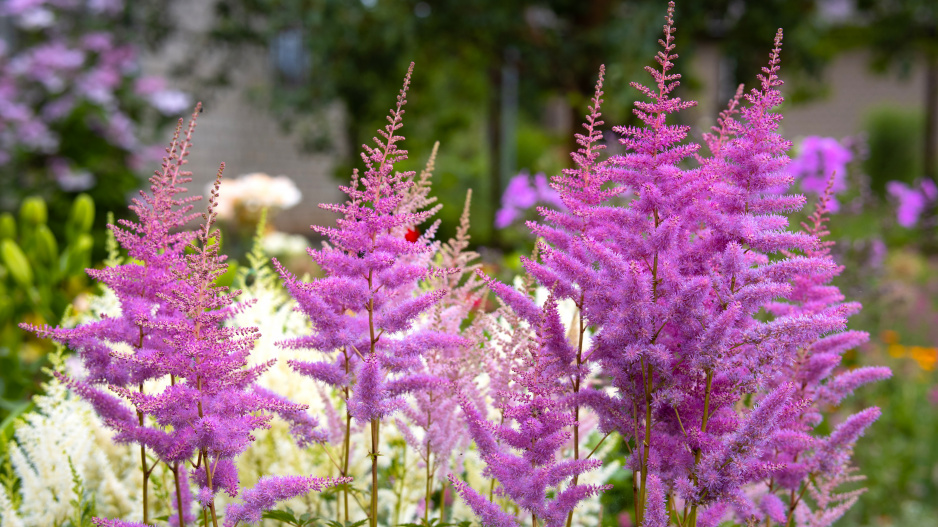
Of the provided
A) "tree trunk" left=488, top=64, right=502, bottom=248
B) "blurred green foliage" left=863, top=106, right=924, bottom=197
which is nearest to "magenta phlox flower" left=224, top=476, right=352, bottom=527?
"tree trunk" left=488, top=64, right=502, bottom=248

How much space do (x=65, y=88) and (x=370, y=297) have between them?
10193mm

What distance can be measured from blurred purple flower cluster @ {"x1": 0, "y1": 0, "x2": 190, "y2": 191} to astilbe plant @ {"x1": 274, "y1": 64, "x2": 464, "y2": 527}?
9.27 meters

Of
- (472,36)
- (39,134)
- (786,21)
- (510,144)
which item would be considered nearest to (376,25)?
(472,36)

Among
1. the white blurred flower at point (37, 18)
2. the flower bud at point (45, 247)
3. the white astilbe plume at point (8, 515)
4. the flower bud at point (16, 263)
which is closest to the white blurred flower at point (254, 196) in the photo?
the white blurred flower at point (37, 18)

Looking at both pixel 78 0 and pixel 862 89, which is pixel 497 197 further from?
pixel 862 89

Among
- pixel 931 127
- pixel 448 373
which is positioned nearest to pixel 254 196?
pixel 448 373

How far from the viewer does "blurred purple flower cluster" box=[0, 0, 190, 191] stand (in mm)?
9531

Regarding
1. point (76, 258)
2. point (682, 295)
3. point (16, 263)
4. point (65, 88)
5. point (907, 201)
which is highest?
point (65, 88)

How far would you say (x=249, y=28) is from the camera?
12.4 m

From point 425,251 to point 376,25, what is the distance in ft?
32.2

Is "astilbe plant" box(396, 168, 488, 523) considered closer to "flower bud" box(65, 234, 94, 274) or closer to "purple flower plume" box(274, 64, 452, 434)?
"purple flower plume" box(274, 64, 452, 434)

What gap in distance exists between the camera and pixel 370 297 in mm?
1363

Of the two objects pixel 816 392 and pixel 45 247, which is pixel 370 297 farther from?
pixel 45 247

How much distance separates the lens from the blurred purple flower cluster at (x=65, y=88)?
953 centimetres
